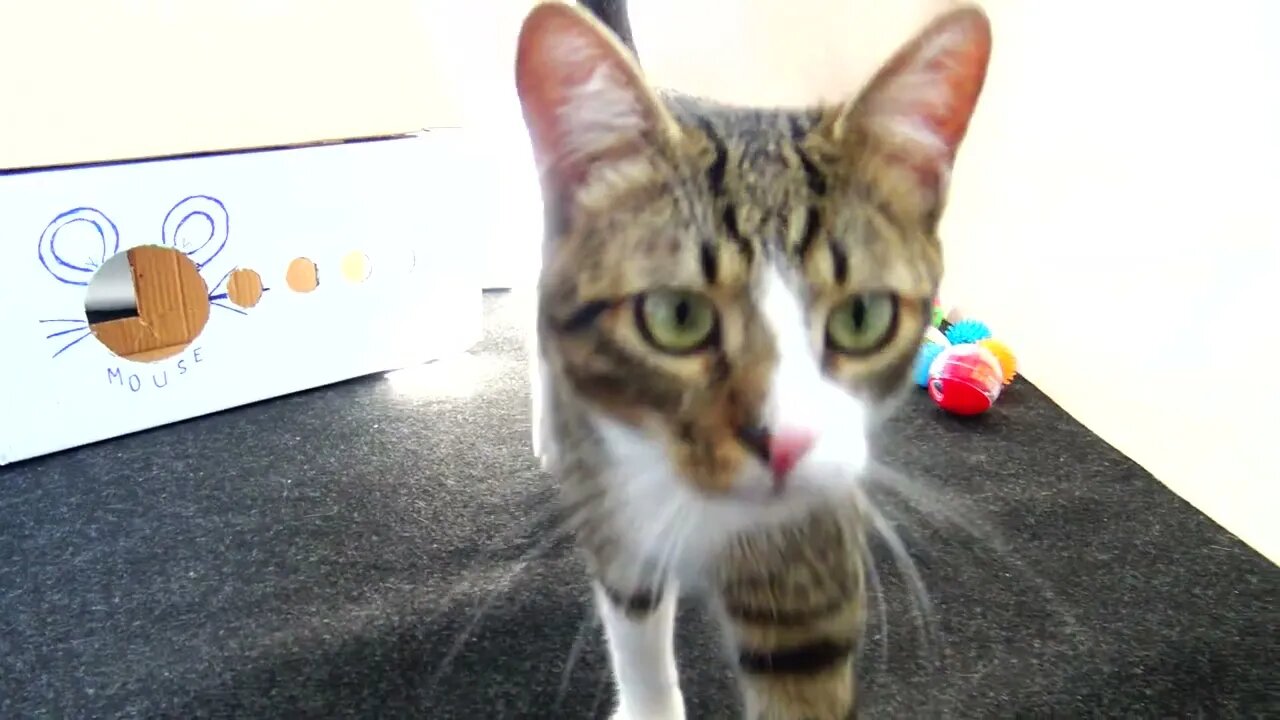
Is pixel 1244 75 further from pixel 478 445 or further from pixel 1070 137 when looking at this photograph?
pixel 478 445

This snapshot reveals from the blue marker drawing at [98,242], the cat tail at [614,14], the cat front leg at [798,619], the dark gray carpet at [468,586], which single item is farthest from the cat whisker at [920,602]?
the blue marker drawing at [98,242]

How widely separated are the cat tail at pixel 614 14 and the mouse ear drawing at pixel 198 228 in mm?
649

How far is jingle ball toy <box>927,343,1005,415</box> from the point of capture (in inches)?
34.8

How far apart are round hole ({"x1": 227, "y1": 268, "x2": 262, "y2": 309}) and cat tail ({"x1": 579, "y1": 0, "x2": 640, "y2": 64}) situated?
26.5 inches

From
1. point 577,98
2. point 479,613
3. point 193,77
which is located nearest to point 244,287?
point 193,77

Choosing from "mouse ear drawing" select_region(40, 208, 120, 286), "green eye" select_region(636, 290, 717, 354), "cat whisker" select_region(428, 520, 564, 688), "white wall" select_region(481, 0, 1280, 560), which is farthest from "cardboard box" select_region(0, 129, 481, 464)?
"green eye" select_region(636, 290, 717, 354)

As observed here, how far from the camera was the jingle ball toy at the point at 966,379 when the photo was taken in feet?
2.90

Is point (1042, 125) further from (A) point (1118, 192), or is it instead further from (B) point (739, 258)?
(B) point (739, 258)

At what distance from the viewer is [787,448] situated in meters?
0.31

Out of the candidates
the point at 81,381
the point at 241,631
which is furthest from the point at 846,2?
the point at 81,381

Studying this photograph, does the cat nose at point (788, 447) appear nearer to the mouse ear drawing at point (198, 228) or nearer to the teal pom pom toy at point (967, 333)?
the teal pom pom toy at point (967, 333)

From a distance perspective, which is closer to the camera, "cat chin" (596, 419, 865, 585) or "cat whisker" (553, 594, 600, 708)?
"cat chin" (596, 419, 865, 585)

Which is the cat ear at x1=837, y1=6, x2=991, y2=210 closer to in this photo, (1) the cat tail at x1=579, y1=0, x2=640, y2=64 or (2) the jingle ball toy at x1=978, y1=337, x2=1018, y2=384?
(1) the cat tail at x1=579, y1=0, x2=640, y2=64

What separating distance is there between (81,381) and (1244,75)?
1.07 metres
